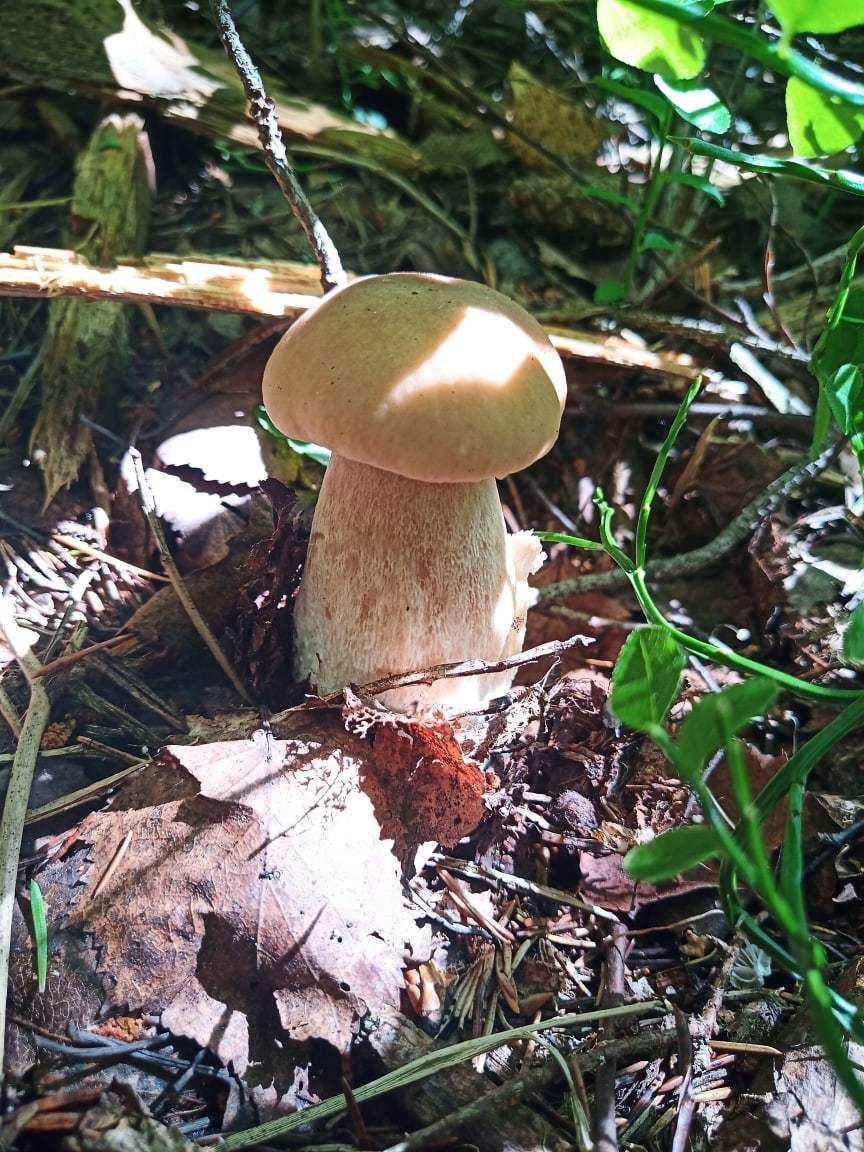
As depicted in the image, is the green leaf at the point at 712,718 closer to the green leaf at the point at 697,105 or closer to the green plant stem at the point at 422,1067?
the green plant stem at the point at 422,1067

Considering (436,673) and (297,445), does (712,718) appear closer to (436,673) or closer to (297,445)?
(436,673)

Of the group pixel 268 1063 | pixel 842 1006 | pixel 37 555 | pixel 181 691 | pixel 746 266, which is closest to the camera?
pixel 842 1006

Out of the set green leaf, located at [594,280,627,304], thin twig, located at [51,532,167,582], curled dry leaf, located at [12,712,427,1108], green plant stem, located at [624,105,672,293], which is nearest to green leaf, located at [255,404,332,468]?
thin twig, located at [51,532,167,582]

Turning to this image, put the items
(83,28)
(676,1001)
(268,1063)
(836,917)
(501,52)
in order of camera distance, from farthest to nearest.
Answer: (501,52), (83,28), (836,917), (676,1001), (268,1063)

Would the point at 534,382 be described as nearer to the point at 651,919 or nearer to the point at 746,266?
the point at 651,919

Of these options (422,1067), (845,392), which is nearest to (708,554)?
(845,392)

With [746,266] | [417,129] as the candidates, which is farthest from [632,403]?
[417,129]

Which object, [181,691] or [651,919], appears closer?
[651,919]
